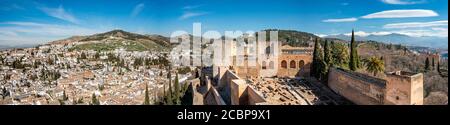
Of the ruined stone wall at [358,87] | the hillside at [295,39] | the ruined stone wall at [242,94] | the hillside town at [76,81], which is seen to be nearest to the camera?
the ruined stone wall at [358,87]

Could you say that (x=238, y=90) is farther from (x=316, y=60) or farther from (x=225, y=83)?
(x=316, y=60)

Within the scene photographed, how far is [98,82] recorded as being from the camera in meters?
28.6

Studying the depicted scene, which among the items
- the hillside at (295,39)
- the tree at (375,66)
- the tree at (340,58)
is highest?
the hillside at (295,39)

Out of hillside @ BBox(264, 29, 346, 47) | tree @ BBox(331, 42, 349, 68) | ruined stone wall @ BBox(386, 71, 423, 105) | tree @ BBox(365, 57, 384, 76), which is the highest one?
hillside @ BBox(264, 29, 346, 47)

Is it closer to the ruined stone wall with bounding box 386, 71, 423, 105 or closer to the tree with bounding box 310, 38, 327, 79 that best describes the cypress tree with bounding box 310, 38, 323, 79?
the tree with bounding box 310, 38, 327, 79

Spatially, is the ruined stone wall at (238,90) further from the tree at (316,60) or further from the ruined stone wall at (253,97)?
the tree at (316,60)

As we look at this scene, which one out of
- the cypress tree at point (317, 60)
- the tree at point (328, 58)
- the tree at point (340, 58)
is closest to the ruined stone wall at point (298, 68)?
the cypress tree at point (317, 60)

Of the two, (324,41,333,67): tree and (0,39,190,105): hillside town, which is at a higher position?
(324,41,333,67): tree

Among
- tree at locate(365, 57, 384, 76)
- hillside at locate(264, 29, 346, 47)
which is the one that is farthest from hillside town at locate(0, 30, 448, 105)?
hillside at locate(264, 29, 346, 47)

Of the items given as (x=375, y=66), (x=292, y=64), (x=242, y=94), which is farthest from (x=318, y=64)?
(x=242, y=94)

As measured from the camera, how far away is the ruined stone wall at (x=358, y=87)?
8375 mm

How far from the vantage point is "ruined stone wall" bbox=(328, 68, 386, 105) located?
27.5 feet

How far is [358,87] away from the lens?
9359 mm
